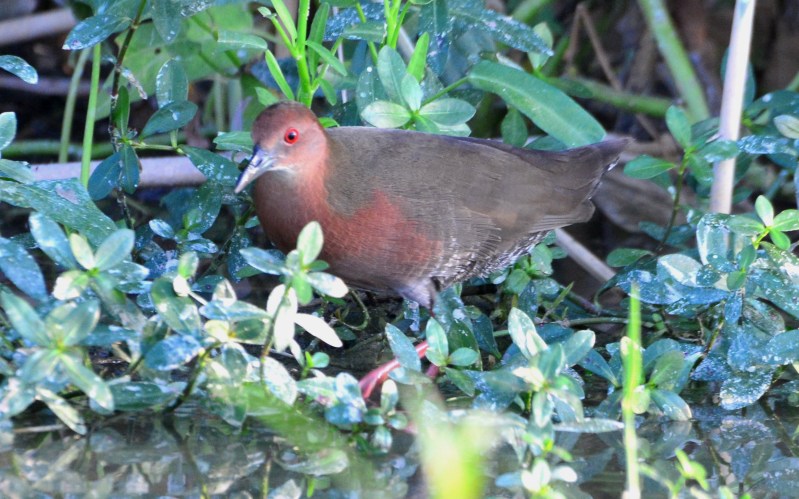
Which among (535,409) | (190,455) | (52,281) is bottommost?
(52,281)

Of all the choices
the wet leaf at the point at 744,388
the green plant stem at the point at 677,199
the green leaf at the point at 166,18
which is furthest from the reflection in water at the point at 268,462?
the green leaf at the point at 166,18

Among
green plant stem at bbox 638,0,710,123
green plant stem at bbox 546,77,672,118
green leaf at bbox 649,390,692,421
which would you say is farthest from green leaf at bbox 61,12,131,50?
green plant stem at bbox 638,0,710,123

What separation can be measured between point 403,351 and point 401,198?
1.91ft

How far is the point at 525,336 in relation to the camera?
9.11 ft

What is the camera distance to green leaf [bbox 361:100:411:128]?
127 inches

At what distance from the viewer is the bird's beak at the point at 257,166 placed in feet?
9.91

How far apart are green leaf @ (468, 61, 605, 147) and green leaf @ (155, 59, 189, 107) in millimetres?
930

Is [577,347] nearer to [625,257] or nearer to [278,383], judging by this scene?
[278,383]

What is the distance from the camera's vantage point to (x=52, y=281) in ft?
13.1

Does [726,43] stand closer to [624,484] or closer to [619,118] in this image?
[619,118]

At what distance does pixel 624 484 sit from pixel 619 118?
3464 mm

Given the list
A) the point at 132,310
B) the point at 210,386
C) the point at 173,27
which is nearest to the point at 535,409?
the point at 210,386

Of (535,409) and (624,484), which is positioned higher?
(535,409)

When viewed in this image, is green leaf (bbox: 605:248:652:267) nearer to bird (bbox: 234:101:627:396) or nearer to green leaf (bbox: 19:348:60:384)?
bird (bbox: 234:101:627:396)
